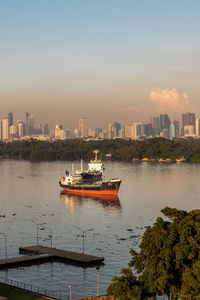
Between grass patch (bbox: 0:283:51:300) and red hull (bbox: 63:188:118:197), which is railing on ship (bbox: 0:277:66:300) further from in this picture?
red hull (bbox: 63:188:118:197)

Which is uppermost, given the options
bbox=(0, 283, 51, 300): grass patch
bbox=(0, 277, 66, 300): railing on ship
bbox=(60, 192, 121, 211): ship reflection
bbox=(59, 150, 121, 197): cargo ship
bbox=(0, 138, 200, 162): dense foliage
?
bbox=(0, 138, 200, 162): dense foliage

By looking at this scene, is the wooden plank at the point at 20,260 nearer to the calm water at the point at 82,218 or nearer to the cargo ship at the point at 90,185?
the calm water at the point at 82,218

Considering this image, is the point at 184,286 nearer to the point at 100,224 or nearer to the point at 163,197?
the point at 100,224

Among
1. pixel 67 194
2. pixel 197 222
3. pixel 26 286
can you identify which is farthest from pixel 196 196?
pixel 197 222

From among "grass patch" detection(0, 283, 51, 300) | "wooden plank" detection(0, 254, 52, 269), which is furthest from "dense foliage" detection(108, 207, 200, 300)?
"wooden plank" detection(0, 254, 52, 269)

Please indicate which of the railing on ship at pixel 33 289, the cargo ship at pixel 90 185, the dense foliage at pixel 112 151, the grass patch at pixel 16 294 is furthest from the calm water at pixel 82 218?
the dense foliage at pixel 112 151

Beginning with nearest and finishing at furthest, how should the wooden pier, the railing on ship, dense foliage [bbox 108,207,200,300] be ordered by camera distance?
dense foliage [bbox 108,207,200,300] → the railing on ship → the wooden pier

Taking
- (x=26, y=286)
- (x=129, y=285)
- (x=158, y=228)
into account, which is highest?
(x=158, y=228)
